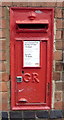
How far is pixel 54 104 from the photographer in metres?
2.67

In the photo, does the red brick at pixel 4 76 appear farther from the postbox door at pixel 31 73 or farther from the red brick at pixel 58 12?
the red brick at pixel 58 12

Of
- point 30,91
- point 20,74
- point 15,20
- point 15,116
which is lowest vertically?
point 15,116

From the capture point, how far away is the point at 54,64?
8.52 ft

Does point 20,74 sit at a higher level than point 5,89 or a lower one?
higher

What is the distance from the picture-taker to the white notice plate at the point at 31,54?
2508 millimetres

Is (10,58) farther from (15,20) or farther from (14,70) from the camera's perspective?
(15,20)

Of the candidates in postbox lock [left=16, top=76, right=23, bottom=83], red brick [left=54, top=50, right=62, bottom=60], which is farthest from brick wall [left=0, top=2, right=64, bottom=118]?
postbox lock [left=16, top=76, right=23, bottom=83]

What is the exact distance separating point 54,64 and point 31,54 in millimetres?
309

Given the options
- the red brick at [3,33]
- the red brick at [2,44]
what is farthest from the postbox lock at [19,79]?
the red brick at [3,33]

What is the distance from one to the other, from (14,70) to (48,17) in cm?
73

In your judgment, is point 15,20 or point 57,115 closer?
point 15,20

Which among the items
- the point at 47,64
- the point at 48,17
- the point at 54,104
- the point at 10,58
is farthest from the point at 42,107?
the point at 48,17

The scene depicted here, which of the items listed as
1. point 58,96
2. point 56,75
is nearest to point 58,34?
point 56,75

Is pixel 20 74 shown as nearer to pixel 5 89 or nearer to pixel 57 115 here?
pixel 5 89
